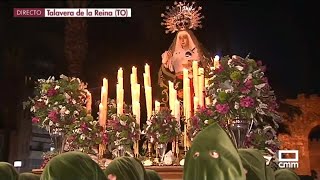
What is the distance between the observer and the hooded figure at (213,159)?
1003 mm

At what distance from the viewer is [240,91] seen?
9.20 feet

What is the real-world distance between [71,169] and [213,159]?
30 cm

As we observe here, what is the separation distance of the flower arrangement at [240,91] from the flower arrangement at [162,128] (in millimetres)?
336

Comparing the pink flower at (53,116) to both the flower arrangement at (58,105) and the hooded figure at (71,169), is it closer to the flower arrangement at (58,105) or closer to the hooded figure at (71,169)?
the flower arrangement at (58,105)

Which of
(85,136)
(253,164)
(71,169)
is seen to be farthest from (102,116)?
(71,169)

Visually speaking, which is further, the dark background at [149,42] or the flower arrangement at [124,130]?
the dark background at [149,42]

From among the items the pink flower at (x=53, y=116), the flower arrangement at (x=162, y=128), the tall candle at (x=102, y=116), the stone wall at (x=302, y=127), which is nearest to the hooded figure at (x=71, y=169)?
the flower arrangement at (x=162, y=128)

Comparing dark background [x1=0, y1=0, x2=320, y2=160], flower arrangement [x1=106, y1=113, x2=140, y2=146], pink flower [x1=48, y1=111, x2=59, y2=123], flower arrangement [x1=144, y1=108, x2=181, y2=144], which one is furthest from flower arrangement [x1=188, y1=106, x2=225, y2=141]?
dark background [x1=0, y1=0, x2=320, y2=160]

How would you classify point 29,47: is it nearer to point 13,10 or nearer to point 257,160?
point 13,10

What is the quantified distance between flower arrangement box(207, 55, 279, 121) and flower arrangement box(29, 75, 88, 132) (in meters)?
0.92

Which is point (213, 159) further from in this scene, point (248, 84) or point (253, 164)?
point (248, 84)

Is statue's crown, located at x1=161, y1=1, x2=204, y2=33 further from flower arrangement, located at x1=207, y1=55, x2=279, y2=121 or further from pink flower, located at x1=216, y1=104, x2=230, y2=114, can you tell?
pink flower, located at x1=216, y1=104, x2=230, y2=114

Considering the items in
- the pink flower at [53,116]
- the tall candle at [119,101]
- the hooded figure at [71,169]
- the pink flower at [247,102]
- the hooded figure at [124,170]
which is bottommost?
the hooded figure at [124,170]

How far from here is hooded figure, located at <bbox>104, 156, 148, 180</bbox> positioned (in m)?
1.37
